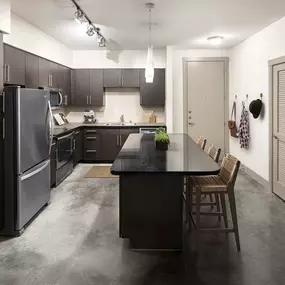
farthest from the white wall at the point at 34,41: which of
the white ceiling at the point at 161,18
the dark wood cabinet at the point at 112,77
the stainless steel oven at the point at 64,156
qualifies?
the stainless steel oven at the point at 64,156

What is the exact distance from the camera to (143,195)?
295 centimetres

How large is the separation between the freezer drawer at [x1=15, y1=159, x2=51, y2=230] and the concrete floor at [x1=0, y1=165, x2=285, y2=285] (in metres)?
0.14

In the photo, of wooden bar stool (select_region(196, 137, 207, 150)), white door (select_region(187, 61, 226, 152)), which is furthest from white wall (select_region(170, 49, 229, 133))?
wooden bar stool (select_region(196, 137, 207, 150))

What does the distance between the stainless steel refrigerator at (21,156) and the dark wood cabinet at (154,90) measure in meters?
4.05

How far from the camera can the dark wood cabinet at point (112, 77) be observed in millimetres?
7844

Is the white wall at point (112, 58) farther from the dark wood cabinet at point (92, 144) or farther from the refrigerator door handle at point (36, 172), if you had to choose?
the refrigerator door handle at point (36, 172)

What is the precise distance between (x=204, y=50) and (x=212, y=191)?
5292 millimetres

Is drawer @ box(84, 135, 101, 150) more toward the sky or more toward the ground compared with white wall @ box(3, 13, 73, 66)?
more toward the ground

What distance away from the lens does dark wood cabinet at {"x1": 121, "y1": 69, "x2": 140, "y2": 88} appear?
783cm

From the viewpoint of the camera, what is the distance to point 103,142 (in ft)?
25.1

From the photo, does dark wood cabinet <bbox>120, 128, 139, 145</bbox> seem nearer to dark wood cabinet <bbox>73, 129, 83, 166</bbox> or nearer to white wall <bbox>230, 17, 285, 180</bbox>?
dark wood cabinet <bbox>73, 129, 83, 166</bbox>

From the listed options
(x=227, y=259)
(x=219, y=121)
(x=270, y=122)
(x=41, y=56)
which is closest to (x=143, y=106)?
(x=219, y=121)

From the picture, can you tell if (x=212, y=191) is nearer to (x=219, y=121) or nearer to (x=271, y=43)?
(x=271, y=43)

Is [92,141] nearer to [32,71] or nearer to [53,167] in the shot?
[53,167]
